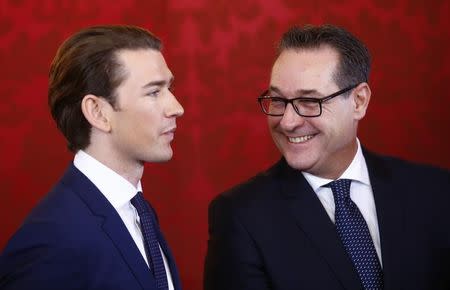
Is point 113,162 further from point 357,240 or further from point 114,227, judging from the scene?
point 357,240

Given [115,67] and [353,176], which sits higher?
[115,67]

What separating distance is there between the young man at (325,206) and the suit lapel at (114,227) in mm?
362

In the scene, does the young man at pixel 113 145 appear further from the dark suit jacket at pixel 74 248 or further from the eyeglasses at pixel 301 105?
the eyeglasses at pixel 301 105

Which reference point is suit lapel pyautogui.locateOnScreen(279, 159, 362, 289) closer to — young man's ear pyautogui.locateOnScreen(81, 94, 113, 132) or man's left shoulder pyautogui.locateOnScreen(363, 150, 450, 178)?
man's left shoulder pyautogui.locateOnScreen(363, 150, 450, 178)

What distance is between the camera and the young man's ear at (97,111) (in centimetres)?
184

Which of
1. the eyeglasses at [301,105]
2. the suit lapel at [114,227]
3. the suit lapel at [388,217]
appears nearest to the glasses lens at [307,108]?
the eyeglasses at [301,105]

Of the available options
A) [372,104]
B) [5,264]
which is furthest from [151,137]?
[372,104]

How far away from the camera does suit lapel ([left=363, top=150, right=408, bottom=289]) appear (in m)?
2.02

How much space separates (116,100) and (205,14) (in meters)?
1.30

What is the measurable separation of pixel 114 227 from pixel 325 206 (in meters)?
0.68

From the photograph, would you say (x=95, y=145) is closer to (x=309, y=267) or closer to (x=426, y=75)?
(x=309, y=267)

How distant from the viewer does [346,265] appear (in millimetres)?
2002

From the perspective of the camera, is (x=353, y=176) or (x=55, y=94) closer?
(x=55, y=94)

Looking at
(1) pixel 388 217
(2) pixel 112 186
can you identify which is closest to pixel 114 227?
(2) pixel 112 186
